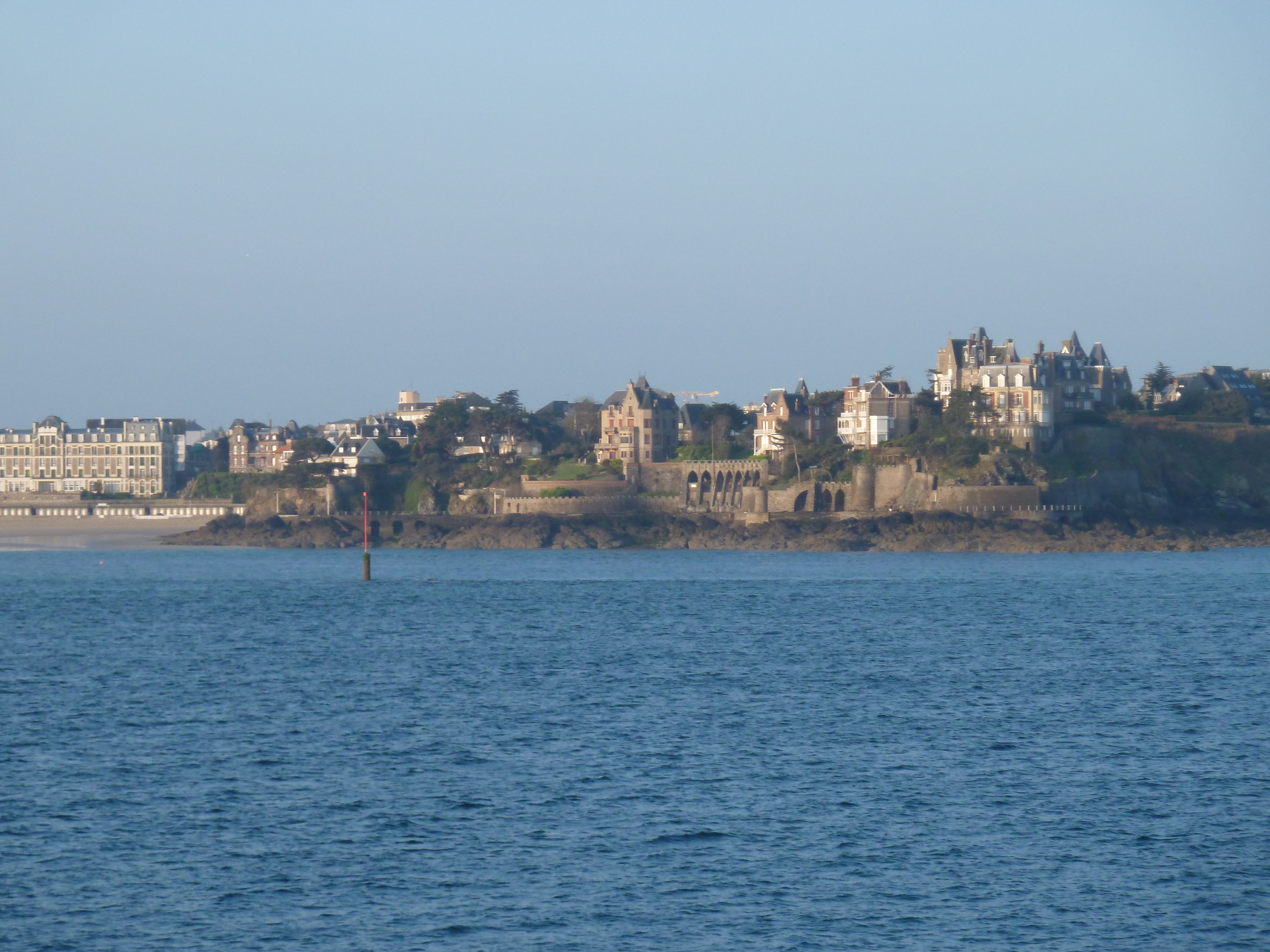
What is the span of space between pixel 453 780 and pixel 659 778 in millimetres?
2615

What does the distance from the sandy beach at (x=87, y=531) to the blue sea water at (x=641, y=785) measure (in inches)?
2032

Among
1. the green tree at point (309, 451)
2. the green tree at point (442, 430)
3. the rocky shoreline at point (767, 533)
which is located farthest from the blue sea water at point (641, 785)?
the green tree at point (309, 451)

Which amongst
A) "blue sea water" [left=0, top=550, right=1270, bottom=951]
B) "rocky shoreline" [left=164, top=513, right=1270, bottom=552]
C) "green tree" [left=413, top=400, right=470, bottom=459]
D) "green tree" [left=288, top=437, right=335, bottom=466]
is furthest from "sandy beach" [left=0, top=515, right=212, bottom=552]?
"blue sea water" [left=0, top=550, right=1270, bottom=951]

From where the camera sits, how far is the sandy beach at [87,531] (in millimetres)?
85919

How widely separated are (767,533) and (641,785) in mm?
55837

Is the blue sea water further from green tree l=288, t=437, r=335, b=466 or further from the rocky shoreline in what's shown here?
green tree l=288, t=437, r=335, b=466

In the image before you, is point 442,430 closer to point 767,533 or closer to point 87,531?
point 87,531

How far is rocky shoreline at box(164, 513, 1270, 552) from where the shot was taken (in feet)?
219

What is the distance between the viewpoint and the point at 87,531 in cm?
9550

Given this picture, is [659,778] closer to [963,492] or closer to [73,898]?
[73,898]

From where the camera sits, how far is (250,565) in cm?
6600

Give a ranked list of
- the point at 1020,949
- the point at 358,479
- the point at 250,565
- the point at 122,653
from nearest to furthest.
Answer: the point at 1020,949
the point at 122,653
the point at 250,565
the point at 358,479

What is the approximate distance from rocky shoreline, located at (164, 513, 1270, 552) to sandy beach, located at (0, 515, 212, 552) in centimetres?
388

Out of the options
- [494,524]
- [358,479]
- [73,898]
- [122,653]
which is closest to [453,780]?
[73,898]
